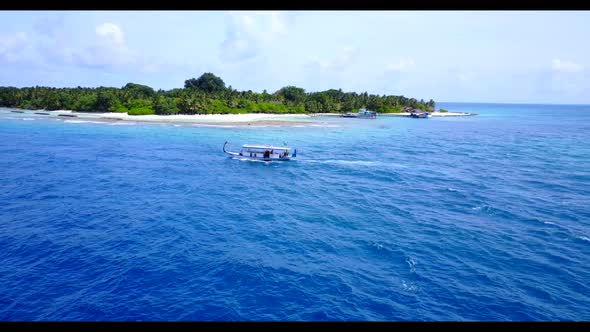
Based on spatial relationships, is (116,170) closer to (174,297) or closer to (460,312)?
(174,297)

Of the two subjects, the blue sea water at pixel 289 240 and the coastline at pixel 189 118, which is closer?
the blue sea water at pixel 289 240

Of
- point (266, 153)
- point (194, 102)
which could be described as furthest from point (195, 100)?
point (266, 153)

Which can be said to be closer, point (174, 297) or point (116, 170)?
point (174, 297)

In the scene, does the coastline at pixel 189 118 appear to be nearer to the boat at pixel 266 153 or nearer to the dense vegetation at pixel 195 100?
the dense vegetation at pixel 195 100

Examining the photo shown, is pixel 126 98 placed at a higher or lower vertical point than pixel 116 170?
higher

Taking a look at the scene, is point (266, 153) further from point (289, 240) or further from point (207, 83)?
point (207, 83)

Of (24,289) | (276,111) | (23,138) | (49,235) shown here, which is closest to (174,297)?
(24,289)

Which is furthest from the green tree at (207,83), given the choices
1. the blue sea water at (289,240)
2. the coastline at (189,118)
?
the blue sea water at (289,240)

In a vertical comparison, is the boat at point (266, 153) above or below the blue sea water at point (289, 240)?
above
